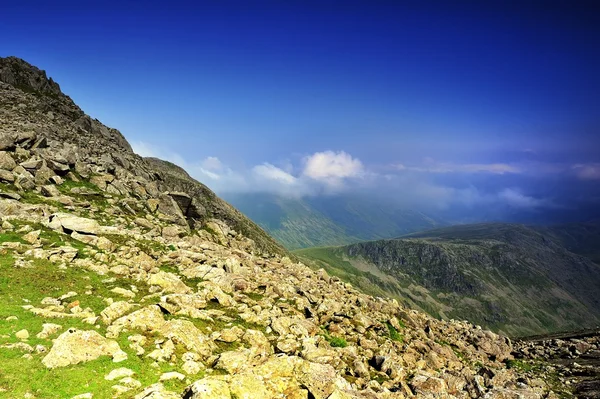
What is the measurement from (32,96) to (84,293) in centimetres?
6178

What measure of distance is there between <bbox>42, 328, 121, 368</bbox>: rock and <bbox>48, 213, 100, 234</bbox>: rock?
17.0 m

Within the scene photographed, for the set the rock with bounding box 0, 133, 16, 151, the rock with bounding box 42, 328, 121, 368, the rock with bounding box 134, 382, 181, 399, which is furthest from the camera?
the rock with bounding box 0, 133, 16, 151

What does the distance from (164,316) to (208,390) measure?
9.57m

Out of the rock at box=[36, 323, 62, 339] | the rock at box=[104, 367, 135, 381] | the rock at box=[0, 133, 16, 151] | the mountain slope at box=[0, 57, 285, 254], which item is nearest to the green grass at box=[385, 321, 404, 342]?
the rock at box=[104, 367, 135, 381]

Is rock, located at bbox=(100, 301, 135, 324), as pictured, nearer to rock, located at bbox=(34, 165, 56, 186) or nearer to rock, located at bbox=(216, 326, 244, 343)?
rock, located at bbox=(216, 326, 244, 343)

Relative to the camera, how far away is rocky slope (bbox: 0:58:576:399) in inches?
661

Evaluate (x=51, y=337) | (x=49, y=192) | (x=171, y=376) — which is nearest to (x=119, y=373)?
(x=171, y=376)

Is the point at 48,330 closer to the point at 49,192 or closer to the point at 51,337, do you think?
the point at 51,337

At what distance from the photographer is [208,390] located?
14.9m

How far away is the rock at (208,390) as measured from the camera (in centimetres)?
1467

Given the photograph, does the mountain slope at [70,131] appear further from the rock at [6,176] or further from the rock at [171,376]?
the rock at [171,376]

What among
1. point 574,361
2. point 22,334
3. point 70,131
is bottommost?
point 574,361

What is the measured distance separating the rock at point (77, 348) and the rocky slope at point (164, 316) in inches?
2.2

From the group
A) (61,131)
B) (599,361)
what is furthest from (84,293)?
(599,361)
